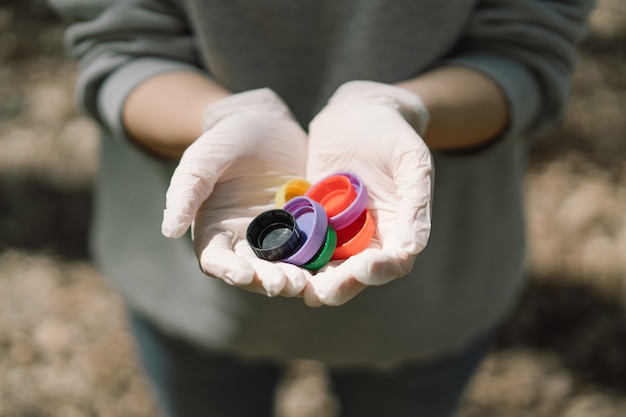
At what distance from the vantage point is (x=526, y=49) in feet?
2.98

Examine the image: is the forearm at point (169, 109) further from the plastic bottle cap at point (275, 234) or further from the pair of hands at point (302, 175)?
the plastic bottle cap at point (275, 234)

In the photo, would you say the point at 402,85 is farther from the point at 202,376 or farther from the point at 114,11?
the point at 202,376

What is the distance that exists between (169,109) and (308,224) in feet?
0.81

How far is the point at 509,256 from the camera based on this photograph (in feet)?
3.53

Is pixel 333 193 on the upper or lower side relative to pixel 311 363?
upper

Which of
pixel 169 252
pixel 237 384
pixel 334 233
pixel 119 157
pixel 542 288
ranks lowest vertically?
pixel 542 288

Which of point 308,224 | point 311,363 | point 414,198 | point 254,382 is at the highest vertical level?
point 414,198

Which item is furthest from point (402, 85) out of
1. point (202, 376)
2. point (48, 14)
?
point (48, 14)

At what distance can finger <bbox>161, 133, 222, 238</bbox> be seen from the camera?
2.10 ft

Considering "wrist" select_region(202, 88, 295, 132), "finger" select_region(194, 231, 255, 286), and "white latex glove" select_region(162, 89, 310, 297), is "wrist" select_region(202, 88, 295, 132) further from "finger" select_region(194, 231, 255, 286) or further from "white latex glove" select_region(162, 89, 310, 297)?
"finger" select_region(194, 231, 255, 286)

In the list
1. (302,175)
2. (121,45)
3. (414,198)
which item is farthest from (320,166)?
(121,45)

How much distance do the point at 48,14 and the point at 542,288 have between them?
220 centimetres

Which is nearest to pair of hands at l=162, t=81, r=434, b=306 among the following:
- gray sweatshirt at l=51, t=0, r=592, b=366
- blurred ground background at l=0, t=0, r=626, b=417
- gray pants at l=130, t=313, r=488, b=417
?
gray sweatshirt at l=51, t=0, r=592, b=366

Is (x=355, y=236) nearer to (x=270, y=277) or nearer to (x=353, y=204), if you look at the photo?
(x=353, y=204)
